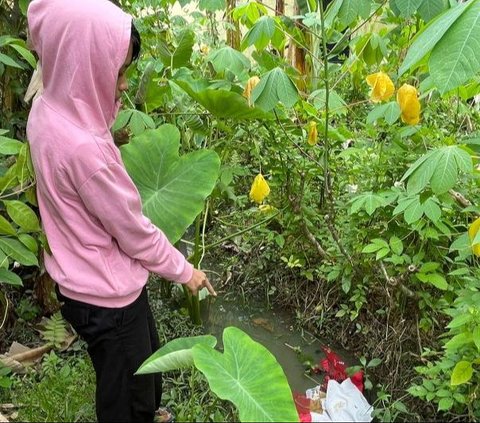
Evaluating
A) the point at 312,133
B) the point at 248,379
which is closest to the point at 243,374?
the point at 248,379

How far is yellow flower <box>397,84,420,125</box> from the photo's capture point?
5.78 ft

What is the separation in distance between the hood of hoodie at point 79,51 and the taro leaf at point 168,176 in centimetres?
60

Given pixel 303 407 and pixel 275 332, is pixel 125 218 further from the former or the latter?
pixel 275 332

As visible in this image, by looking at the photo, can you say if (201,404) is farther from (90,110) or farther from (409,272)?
(90,110)

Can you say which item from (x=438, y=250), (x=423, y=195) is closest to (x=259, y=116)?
(x=423, y=195)

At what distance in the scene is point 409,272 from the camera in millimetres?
→ 1997

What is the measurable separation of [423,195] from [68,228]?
1.07 m

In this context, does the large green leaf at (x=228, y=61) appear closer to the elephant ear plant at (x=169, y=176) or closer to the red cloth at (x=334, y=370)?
the elephant ear plant at (x=169, y=176)

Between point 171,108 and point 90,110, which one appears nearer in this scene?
point 90,110

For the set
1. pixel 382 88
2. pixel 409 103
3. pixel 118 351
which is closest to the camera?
pixel 118 351

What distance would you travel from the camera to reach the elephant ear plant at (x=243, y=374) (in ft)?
3.96

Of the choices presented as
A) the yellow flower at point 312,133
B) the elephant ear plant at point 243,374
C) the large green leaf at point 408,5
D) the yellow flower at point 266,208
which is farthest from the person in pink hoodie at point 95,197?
the yellow flower at point 266,208

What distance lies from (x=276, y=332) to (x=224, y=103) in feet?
3.63

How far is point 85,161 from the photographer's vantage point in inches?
50.3
